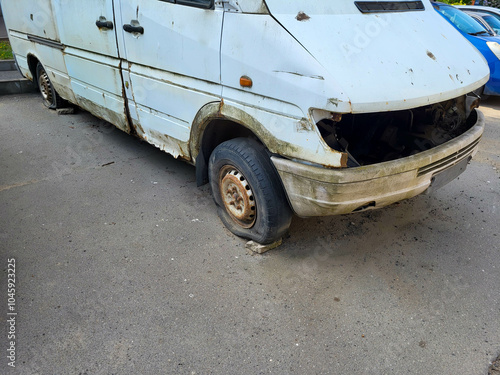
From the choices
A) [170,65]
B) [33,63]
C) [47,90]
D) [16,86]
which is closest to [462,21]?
[170,65]

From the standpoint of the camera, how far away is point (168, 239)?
3299 millimetres

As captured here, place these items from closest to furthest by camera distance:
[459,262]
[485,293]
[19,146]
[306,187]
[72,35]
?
1. [306,187]
2. [485,293]
3. [459,262]
4. [72,35]
5. [19,146]

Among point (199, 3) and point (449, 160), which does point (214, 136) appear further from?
point (449, 160)

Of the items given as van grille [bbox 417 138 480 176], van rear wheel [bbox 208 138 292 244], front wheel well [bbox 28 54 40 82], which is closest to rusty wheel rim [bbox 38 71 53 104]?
front wheel well [bbox 28 54 40 82]

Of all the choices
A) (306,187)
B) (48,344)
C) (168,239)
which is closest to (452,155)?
(306,187)

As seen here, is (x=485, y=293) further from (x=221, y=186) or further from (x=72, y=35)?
(x=72, y=35)

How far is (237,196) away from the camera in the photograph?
317 cm

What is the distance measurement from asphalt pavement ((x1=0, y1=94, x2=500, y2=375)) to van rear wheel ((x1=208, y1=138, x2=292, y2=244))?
202mm

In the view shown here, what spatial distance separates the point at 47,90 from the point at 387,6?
17.2 feet

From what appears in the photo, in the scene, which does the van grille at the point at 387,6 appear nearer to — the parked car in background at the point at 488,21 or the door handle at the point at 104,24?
the door handle at the point at 104,24

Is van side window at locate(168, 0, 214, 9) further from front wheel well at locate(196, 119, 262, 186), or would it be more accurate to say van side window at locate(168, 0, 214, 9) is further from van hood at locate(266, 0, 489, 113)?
front wheel well at locate(196, 119, 262, 186)

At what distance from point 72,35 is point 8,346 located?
3.35 m

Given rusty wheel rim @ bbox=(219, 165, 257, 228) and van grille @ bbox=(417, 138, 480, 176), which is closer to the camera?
van grille @ bbox=(417, 138, 480, 176)

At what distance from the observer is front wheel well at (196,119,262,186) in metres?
3.28
